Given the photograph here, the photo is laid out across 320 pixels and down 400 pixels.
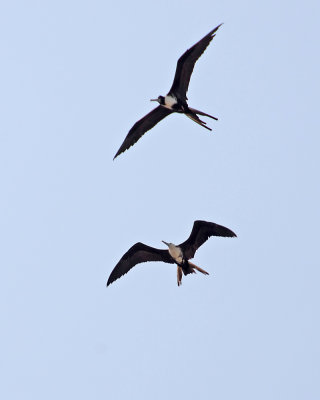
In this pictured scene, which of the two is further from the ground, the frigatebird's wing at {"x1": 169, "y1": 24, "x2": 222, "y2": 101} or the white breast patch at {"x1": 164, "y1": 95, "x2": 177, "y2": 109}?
the frigatebird's wing at {"x1": 169, "y1": 24, "x2": 222, "y2": 101}

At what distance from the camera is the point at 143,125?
18266mm

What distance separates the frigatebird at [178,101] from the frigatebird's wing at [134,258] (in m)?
1.76

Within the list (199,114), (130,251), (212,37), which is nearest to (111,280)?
(130,251)

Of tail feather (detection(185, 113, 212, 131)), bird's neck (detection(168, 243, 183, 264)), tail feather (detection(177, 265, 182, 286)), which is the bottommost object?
tail feather (detection(177, 265, 182, 286))

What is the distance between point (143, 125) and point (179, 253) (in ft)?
8.03

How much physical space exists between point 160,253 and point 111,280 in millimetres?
1001

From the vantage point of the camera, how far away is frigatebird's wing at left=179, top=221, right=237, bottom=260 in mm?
17364

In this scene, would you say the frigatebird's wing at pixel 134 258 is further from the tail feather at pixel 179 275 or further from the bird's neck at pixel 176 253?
the tail feather at pixel 179 275

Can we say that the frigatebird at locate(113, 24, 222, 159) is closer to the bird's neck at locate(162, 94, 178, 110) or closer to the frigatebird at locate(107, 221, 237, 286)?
the bird's neck at locate(162, 94, 178, 110)

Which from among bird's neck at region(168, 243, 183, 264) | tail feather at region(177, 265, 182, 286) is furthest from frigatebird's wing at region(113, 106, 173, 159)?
tail feather at region(177, 265, 182, 286)

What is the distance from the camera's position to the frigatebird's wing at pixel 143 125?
59.4 ft

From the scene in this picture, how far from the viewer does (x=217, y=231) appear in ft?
57.1

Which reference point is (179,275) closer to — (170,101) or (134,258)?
(134,258)

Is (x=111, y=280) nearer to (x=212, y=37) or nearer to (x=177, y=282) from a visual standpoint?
(x=177, y=282)
